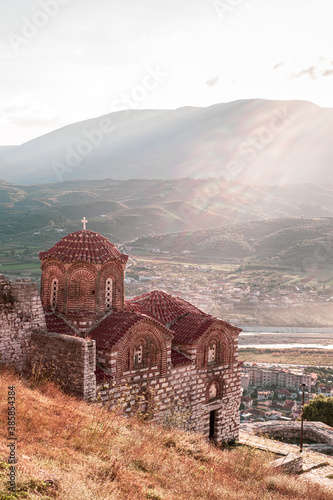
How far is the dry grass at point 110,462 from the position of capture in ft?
20.6

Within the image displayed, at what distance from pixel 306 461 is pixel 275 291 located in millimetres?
75652

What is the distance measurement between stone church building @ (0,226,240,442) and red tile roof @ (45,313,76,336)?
29 millimetres

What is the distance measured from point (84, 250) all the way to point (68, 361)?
3.62 metres

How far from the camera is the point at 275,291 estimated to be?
88.7m

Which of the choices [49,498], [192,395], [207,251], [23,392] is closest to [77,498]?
[49,498]

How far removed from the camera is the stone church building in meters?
12.3

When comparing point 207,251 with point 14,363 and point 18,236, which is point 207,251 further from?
point 14,363

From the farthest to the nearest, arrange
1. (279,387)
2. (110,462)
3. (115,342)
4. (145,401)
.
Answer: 1. (279,387)
2. (145,401)
3. (115,342)
4. (110,462)

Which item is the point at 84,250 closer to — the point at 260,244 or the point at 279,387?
the point at 279,387

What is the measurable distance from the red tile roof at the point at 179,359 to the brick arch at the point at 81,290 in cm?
295

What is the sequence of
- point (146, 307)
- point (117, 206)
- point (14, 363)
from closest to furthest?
point (14, 363), point (146, 307), point (117, 206)

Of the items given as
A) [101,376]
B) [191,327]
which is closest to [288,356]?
[191,327]

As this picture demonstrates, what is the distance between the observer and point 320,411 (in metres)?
23.3

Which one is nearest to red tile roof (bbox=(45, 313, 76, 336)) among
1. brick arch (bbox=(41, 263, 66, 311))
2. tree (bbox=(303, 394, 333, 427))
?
brick arch (bbox=(41, 263, 66, 311))
